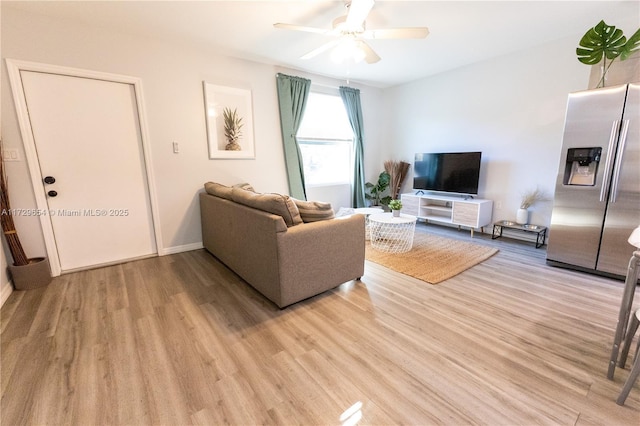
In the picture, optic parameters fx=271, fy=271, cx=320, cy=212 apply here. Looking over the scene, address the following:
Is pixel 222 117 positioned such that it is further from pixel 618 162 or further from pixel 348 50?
pixel 618 162

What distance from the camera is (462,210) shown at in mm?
4070

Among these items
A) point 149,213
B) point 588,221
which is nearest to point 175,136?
point 149,213

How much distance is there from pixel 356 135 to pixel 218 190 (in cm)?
294

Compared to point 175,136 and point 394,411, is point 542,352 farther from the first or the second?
point 175,136

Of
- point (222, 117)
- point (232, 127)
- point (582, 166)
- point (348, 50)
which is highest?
point (348, 50)

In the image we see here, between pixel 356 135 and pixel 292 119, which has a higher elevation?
pixel 292 119

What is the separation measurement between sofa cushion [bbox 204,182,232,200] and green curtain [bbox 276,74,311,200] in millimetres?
1250

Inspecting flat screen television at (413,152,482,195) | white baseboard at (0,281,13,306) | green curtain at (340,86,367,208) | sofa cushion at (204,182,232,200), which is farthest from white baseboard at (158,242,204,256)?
flat screen television at (413,152,482,195)

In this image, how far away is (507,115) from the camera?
3.81m

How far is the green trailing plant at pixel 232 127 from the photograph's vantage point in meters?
3.58

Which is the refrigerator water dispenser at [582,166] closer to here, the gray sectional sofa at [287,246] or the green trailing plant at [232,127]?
the gray sectional sofa at [287,246]

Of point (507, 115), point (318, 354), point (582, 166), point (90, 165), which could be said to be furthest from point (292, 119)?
point (582, 166)

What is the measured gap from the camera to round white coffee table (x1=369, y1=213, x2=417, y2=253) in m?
3.32

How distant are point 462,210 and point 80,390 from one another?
441 centimetres
